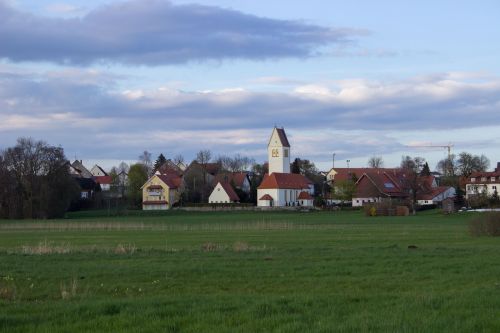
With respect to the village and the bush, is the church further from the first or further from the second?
the bush

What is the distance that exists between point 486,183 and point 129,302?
158m

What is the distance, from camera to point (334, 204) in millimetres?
164250

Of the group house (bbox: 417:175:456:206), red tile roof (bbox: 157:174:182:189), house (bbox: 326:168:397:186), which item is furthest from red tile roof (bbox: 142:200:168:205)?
house (bbox: 417:175:456:206)

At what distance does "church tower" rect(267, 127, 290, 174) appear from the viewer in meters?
189

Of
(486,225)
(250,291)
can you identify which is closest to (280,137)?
(486,225)

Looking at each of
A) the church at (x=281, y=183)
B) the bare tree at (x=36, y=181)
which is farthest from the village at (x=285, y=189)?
the bare tree at (x=36, y=181)

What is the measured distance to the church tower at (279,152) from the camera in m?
189

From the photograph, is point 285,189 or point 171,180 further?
point 171,180

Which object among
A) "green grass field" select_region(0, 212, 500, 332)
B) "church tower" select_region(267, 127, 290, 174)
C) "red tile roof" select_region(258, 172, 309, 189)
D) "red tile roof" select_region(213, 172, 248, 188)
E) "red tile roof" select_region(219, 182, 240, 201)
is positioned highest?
"church tower" select_region(267, 127, 290, 174)

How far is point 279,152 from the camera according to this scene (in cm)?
18962

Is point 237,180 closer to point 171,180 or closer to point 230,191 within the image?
point 171,180

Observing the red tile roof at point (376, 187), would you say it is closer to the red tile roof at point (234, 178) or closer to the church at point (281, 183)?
the church at point (281, 183)

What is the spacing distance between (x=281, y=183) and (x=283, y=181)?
6.14 ft

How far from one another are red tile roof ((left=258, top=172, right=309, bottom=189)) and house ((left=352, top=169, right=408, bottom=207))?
16481 millimetres
